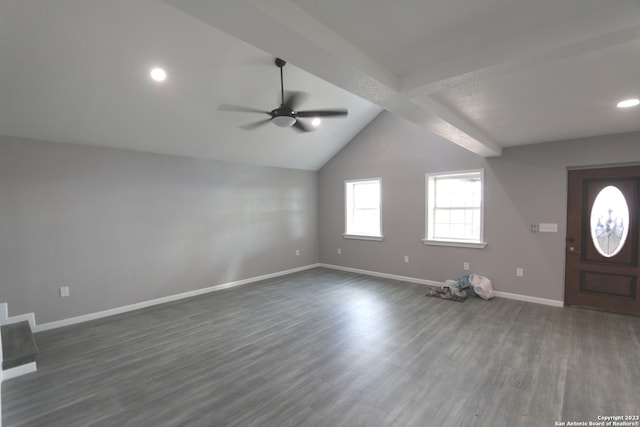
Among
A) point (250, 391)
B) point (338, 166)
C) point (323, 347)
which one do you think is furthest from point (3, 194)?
point (338, 166)

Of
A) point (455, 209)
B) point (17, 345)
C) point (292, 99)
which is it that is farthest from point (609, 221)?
point (17, 345)

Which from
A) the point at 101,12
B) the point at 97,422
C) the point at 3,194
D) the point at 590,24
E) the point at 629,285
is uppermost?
the point at 101,12

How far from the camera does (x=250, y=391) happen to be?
7.73 feet

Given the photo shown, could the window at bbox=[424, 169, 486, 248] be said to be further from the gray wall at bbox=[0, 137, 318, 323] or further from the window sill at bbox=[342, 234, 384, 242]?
the gray wall at bbox=[0, 137, 318, 323]

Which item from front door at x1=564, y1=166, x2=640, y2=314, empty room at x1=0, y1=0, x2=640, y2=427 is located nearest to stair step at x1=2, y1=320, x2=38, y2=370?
empty room at x1=0, y1=0, x2=640, y2=427

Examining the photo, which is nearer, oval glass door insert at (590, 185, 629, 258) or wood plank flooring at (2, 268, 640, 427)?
wood plank flooring at (2, 268, 640, 427)

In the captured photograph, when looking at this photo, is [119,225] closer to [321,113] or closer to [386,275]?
[321,113]

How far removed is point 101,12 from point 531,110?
13.1 ft

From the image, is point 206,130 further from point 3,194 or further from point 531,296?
point 531,296

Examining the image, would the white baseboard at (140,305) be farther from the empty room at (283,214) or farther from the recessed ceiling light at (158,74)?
the recessed ceiling light at (158,74)

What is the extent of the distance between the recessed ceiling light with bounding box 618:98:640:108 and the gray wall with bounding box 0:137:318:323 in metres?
5.19

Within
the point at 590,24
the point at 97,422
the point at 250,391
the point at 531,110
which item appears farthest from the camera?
the point at 531,110

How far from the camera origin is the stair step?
8.60 feet

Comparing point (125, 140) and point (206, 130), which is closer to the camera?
point (125, 140)
